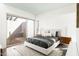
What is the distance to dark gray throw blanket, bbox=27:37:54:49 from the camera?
1.34 metres

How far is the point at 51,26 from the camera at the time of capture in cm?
137

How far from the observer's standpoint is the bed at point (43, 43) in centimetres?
134

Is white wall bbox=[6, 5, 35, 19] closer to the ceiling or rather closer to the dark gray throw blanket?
the ceiling

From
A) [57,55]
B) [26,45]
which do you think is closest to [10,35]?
[26,45]

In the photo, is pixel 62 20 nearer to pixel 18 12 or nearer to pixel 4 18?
pixel 18 12

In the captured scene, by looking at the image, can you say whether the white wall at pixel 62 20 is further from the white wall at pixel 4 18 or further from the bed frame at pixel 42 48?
the white wall at pixel 4 18

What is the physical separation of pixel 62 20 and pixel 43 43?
0.43 meters

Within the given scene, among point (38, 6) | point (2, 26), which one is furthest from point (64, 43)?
point (2, 26)

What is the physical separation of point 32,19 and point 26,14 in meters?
0.11

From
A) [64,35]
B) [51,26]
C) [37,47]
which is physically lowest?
[37,47]

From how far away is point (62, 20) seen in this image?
1.37 metres

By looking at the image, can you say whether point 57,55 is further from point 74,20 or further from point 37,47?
point 74,20

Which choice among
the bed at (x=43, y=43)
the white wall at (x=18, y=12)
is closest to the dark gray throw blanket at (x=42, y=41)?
the bed at (x=43, y=43)

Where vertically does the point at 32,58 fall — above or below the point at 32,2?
below
